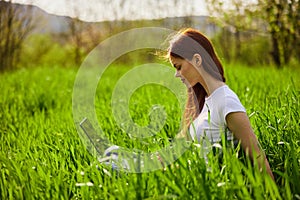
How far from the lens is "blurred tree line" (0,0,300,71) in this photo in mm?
5562

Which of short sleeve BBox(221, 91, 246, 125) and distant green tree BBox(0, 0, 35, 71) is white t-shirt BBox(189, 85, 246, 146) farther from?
distant green tree BBox(0, 0, 35, 71)

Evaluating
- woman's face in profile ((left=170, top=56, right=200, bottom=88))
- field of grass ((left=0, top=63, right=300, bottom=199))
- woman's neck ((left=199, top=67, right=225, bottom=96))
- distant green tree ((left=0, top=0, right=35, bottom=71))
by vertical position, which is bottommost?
field of grass ((left=0, top=63, right=300, bottom=199))

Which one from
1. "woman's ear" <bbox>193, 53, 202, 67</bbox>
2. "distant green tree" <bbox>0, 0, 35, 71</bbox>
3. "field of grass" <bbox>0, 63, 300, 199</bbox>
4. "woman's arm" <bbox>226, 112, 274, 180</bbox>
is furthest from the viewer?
"distant green tree" <bbox>0, 0, 35, 71</bbox>

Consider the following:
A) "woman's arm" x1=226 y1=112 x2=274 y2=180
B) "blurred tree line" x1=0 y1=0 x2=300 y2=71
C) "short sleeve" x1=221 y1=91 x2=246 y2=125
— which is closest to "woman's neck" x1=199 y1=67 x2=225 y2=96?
"short sleeve" x1=221 y1=91 x2=246 y2=125

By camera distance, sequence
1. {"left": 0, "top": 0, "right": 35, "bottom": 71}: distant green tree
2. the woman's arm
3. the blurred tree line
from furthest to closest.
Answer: {"left": 0, "top": 0, "right": 35, "bottom": 71}: distant green tree → the blurred tree line → the woman's arm

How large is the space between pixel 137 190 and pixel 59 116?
105 inches

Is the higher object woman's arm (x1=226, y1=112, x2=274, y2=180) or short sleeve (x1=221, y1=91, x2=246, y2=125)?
short sleeve (x1=221, y1=91, x2=246, y2=125)

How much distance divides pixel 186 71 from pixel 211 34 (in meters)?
9.30

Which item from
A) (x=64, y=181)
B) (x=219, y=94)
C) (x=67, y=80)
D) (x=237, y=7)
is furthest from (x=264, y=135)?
(x=67, y=80)

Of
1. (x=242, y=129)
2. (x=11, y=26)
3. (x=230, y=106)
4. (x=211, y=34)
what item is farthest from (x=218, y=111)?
(x=211, y=34)

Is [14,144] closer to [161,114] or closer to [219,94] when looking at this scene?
[161,114]

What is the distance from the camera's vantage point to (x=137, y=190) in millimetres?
1858

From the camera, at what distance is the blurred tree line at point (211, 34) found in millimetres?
5562

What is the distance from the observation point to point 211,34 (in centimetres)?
1164
